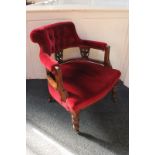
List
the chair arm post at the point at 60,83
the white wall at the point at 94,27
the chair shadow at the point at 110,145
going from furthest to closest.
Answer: the white wall at the point at 94,27 → the chair shadow at the point at 110,145 → the chair arm post at the point at 60,83

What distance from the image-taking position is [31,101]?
6.72ft

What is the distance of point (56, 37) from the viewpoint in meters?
1.85

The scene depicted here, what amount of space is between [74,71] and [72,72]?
0.08 feet

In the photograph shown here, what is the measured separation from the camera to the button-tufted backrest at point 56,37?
1.67m

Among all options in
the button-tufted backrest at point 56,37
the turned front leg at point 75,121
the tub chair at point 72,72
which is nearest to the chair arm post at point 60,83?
the tub chair at point 72,72

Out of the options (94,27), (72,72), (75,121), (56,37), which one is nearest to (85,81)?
(72,72)

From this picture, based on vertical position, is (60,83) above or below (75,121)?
above

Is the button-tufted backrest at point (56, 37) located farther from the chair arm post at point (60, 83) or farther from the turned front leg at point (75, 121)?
the turned front leg at point (75, 121)

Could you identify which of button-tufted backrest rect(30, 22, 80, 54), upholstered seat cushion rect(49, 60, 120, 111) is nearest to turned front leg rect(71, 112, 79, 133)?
upholstered seat cushion rect(49, 60, 120, 111)

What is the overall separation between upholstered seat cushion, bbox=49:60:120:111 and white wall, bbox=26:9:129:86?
1.17 ft

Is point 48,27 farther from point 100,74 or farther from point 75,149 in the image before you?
point 75,149

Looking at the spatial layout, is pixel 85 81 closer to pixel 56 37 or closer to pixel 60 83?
pixel 60 83
